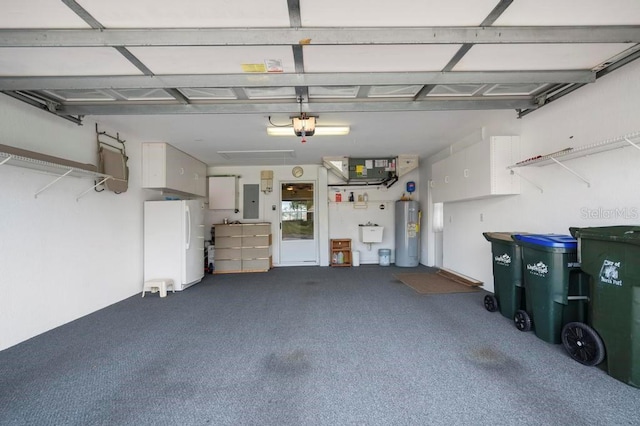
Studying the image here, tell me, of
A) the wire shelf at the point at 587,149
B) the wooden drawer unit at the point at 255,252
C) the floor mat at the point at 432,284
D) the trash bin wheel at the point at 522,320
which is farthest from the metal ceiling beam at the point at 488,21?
the wooden drawer unit at the point at 255,252

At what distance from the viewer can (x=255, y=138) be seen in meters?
4.89

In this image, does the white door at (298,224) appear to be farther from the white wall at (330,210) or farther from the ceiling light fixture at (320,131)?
the ceiling light fixture at (320,131)

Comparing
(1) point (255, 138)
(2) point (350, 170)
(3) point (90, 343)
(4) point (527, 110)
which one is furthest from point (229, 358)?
(2) point (350, 170)

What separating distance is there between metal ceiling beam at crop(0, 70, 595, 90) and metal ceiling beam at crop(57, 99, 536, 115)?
0.68m

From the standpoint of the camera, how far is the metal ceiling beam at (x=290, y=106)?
333 centimetres

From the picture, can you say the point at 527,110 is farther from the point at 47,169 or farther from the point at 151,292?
the point at 151,292

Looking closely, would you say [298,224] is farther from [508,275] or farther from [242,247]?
[508,275]

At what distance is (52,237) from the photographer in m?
3.27

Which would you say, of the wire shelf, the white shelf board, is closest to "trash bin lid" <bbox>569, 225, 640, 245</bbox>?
the wire shelf

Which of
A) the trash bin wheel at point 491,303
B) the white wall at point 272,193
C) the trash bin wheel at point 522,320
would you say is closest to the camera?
the trash bin wheel at point 522,320

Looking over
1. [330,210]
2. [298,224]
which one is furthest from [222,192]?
[330,210]

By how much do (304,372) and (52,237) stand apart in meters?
3.25

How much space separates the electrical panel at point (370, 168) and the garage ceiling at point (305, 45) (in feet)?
11.4

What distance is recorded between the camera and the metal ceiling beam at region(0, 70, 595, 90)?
2.55m
